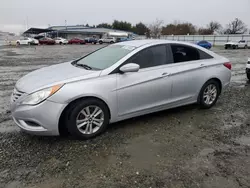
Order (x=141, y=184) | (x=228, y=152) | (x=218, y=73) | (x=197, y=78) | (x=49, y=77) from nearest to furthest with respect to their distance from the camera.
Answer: (x=141, y=184)
(x=228, y=152)
(x=49, y=77)
(x=197, y=78)
(x=218, y=73)

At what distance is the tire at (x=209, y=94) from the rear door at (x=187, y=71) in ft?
0.47

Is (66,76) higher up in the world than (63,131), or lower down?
higher up

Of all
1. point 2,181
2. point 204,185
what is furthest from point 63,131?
point 204,185

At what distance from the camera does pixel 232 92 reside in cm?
707

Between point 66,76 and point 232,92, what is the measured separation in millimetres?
5388

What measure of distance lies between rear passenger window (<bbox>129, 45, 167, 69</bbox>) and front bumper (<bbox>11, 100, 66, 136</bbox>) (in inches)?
62.9

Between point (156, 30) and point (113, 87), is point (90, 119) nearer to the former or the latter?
point (113, 87)

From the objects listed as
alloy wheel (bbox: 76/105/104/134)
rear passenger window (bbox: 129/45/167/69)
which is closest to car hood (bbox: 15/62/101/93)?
alloy wheel (bbox: 76/105/104/134)

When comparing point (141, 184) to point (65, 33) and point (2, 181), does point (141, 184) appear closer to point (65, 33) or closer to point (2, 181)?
point (2, 181)

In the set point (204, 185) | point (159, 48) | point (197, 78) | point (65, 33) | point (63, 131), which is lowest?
point (204, 185)

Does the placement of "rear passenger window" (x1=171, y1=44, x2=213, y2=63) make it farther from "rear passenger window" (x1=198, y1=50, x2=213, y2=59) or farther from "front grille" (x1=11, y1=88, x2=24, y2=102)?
"front grille" (x1=11, y1=88, x2=24, y2=102)

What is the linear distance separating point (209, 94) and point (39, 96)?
371 centimetres

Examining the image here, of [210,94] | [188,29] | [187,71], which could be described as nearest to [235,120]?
[210,94]

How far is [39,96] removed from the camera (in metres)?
3.39
